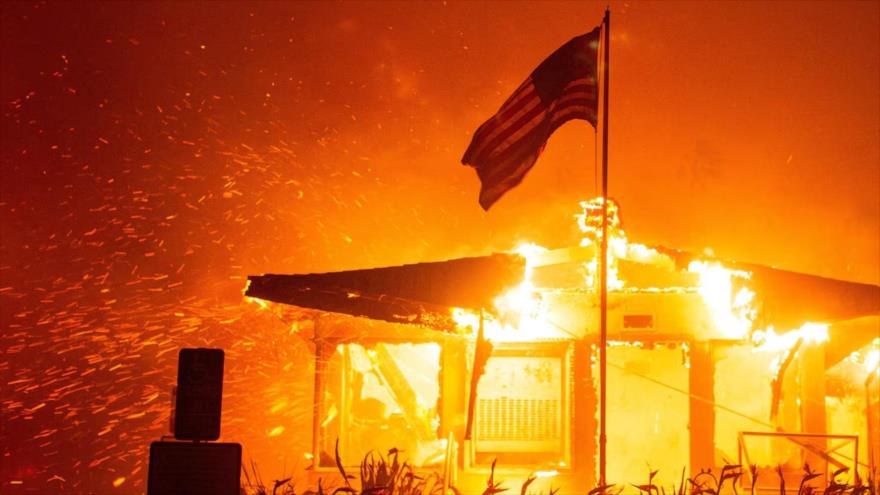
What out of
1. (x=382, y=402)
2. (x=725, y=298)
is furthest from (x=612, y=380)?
(x=382, y=402)

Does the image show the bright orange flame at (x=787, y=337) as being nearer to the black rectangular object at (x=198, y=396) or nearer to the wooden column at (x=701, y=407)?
the wooden column at (x=701, y=407)

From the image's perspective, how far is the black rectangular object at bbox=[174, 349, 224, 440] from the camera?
6.68m

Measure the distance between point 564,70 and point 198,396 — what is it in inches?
246

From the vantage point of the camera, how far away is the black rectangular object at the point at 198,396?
6676 millimetres

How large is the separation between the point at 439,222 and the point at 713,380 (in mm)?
17031

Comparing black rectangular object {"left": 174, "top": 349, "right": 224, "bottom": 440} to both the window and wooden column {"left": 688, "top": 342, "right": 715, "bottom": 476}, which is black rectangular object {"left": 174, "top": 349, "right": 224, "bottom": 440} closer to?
the window

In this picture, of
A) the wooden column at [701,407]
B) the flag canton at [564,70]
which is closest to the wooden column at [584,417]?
the wooden column at [701,407]

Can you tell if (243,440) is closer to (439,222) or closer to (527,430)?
(439,222)

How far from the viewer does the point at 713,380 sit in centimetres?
1334

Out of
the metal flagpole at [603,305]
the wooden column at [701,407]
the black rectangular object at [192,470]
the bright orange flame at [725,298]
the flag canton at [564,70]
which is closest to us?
the black rectangular object at [192,470]

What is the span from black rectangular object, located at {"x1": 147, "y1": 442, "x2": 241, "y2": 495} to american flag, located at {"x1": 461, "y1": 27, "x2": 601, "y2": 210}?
5.86 meters

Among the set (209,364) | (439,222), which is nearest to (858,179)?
(439,222)

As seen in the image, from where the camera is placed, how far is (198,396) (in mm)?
6824

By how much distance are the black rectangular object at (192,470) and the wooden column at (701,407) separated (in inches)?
335
